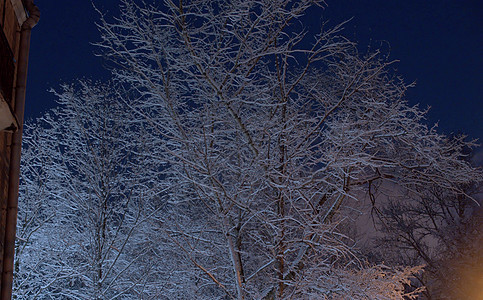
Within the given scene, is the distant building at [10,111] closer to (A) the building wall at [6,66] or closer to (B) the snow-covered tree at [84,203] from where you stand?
(A) the building wall at [6,66]

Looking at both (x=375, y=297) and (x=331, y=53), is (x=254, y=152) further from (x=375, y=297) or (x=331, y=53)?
(x=375, y=297)

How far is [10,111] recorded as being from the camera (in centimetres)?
502

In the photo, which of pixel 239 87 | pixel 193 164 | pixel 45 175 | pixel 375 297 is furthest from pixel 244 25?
pixel 45 175

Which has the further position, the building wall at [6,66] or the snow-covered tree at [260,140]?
the snow-covered tree at [260,140]

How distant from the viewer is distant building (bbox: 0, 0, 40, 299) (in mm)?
5363

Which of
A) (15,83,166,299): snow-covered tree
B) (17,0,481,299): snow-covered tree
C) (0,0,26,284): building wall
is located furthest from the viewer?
(15,83,166,299): snow-covered tree

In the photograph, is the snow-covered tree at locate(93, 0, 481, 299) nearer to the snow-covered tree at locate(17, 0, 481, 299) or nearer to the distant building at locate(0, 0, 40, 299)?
the snow-covered tree at locate(17, 0, 481, 299)

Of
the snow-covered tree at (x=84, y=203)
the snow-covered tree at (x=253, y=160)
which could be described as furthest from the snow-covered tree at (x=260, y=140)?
the snow-covered tree at (x=84, y=203)

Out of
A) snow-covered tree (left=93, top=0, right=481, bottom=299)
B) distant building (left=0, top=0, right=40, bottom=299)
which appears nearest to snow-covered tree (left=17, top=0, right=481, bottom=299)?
snow-covered tree (left=93, top=0, right=481, bottom=299)

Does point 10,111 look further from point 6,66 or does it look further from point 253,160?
Answer: point 253,160

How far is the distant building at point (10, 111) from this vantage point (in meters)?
5.36

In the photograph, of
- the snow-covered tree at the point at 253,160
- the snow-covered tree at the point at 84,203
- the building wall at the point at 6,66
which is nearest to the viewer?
the building wall at the point at 6,66

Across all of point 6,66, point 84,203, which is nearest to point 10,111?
point 6,66

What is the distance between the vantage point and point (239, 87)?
34.4 feet
